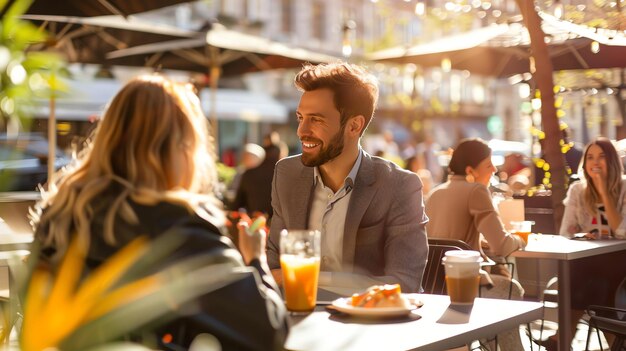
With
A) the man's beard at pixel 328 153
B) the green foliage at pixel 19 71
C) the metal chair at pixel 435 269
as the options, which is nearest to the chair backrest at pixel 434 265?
the metal chair at pixel 435 269

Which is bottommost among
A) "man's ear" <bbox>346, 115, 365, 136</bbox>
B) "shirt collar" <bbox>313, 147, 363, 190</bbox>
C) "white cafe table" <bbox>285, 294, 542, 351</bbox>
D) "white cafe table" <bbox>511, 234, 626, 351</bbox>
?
"white cafe table" <bbox>511, 234, 626, 351</bbox>

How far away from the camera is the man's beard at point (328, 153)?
3699 millimetres

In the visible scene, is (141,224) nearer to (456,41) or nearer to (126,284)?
(126,284)

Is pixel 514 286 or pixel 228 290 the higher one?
pixel 228 290

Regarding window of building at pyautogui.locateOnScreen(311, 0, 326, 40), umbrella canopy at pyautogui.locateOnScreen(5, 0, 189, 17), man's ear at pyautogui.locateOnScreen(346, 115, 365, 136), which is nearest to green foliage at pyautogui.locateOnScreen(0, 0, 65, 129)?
man's ear at pyautogui.locateOnScreen(346, 115, 365, 136)

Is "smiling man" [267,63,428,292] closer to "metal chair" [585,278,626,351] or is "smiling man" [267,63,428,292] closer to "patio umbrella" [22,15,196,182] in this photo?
"metal chair" [585,278,626,351]

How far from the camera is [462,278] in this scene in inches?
117

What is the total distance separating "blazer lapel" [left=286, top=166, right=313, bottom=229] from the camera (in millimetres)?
3785

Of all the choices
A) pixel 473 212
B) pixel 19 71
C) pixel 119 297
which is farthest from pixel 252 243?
pixel 473 212

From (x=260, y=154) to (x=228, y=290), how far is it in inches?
377

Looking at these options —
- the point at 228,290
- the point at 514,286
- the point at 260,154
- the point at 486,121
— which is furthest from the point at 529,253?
the point at 486,121

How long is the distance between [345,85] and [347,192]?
422mm

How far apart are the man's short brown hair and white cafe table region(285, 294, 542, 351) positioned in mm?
1054

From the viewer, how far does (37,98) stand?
167cm
